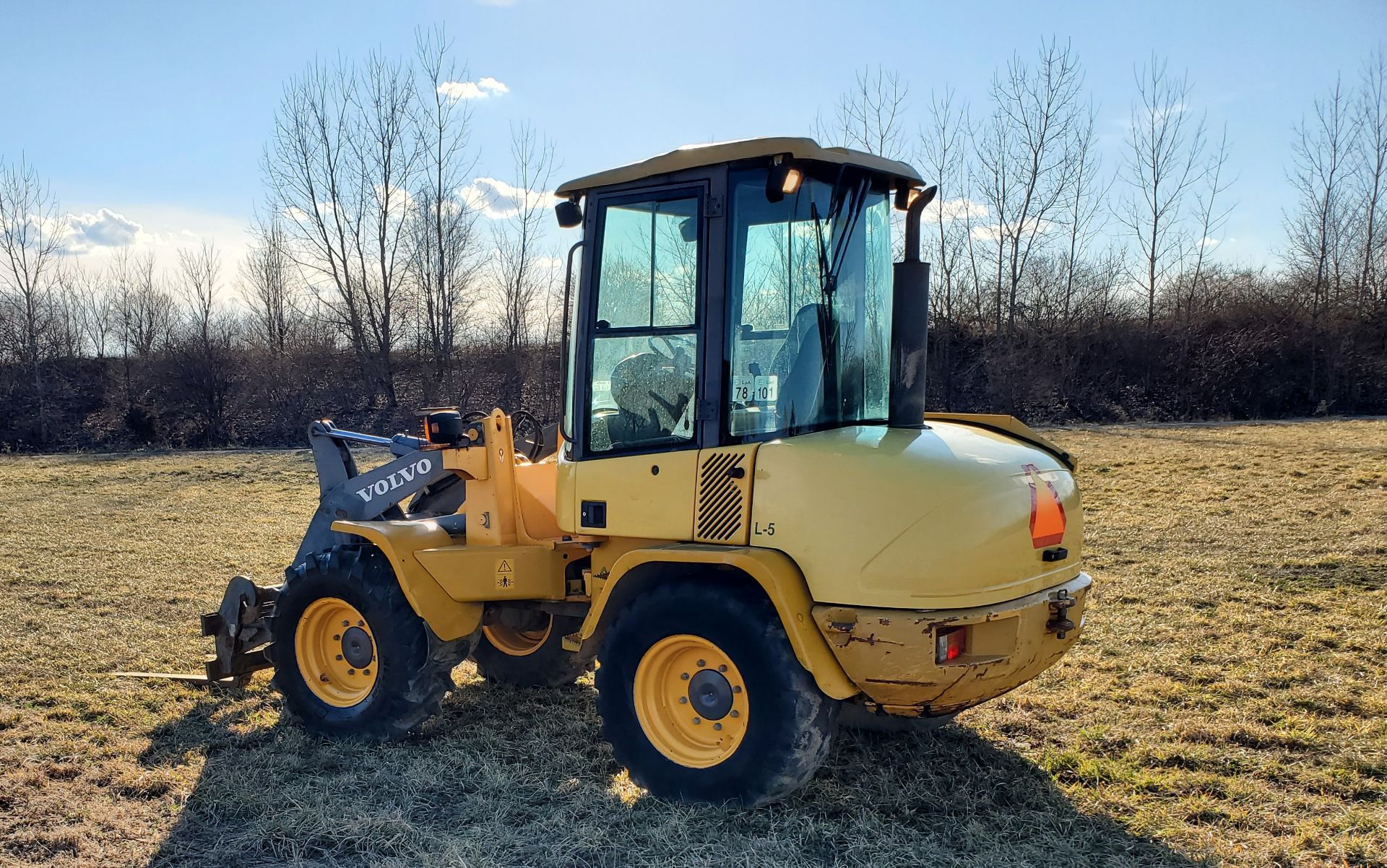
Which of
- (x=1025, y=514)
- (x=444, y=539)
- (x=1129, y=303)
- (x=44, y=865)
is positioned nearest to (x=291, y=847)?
(x=44, y=865)

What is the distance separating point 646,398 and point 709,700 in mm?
1266

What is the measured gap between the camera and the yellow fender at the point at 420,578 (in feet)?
15.8

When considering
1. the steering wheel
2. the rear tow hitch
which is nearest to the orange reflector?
the rear tow hitch

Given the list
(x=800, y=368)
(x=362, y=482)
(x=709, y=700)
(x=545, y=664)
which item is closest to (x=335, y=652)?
(x=362, y=482)

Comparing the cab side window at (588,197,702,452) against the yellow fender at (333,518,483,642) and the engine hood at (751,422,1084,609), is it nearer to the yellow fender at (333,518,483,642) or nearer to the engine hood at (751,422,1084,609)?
the engine hood at (751,422,1084,609)

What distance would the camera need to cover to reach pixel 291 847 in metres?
3.85

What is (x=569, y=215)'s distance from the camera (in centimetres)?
440

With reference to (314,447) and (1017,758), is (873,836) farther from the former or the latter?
(314,447)

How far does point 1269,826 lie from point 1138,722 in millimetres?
1174

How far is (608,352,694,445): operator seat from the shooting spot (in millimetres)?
4141

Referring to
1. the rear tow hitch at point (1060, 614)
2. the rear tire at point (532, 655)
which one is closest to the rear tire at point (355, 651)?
the rear tire at point (532, 655)

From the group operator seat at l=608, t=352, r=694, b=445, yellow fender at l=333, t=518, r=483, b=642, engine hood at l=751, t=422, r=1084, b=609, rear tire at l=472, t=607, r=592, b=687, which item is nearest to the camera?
engine hood at l=751, t=422, r=1084, b=609

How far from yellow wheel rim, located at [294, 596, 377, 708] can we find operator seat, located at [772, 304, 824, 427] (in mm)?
2484

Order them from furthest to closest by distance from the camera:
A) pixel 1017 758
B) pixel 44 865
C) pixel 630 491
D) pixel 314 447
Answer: pixel 314 447, pixel 1017 758, pixel 630 491, pixel 44 865
